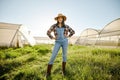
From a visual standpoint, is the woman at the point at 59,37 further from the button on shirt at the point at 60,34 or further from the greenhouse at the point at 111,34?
the greenhouse at the point at 111,34

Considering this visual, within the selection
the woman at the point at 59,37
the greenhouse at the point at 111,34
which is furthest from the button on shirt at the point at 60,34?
the greenhouse at the point at 111,34

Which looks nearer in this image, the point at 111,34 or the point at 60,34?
the point at 60,34

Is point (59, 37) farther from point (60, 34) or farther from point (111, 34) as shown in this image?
point (111, 34)

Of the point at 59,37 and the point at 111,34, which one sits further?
the point at 111,34

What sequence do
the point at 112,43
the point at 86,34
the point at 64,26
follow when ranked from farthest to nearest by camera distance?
the point at 86,34, the point at 112,43, the point at 64,26

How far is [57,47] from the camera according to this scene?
3.54 meters

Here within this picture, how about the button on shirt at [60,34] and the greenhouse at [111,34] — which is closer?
the button on shirt at [60,34]

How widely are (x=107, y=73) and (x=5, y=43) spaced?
1240cm

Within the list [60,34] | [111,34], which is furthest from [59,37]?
[111,34]

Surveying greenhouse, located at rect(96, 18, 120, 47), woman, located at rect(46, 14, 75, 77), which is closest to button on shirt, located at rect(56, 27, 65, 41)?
woman, located at rect(46, 14, 75, 77)

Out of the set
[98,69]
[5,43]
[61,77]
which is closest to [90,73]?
[98,69]

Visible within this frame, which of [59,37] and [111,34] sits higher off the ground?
[111,34]

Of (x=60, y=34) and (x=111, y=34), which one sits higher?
(x=111, y=34)

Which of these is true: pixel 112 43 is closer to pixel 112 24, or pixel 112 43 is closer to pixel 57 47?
pixel 112 24
